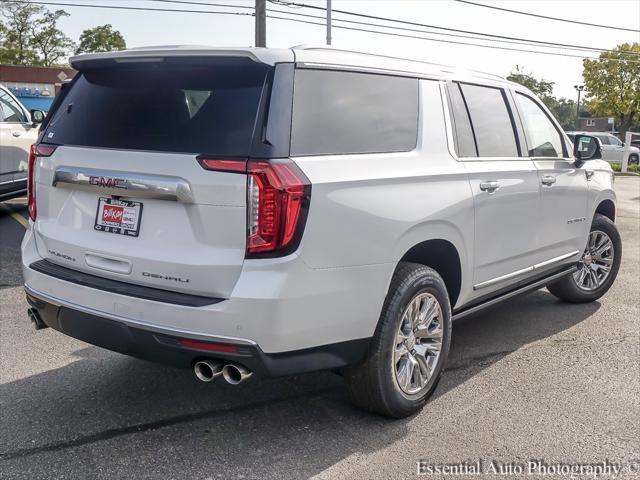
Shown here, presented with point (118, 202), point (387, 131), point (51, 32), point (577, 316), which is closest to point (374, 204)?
point (387, 131)

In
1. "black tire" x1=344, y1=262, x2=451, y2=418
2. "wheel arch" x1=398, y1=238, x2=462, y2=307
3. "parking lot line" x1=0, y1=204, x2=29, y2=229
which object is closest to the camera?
"black tire" x1=344, y1=262, x2=451, y2=418

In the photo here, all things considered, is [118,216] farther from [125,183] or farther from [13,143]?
[13,143]

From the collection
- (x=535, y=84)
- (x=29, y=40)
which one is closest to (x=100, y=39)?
(x=29, y=40)

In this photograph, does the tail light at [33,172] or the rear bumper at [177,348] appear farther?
the tail light at [33,172]

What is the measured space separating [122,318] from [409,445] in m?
1.56

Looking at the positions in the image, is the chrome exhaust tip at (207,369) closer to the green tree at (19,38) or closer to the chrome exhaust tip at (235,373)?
the chrome exhaust tip at (235,373)

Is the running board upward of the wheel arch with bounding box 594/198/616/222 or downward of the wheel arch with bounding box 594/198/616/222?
downward

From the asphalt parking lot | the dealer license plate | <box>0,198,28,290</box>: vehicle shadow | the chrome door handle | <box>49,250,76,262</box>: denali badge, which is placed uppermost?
the chrome door handle

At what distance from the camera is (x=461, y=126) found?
161 inches

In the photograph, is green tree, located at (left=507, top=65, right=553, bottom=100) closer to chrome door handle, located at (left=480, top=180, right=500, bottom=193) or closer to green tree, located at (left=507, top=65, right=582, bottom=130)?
green tree, located at (left=507, top=65, right=582, bottom=130)

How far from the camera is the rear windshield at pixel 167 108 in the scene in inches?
117

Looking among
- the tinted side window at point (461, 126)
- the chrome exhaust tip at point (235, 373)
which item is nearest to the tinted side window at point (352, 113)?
the tinted side window at point (461, 126)

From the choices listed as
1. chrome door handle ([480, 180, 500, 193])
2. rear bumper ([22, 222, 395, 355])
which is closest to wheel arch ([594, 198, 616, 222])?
chrome door handle ([480, 180, 500, 193])

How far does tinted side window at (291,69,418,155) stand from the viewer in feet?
10.0
